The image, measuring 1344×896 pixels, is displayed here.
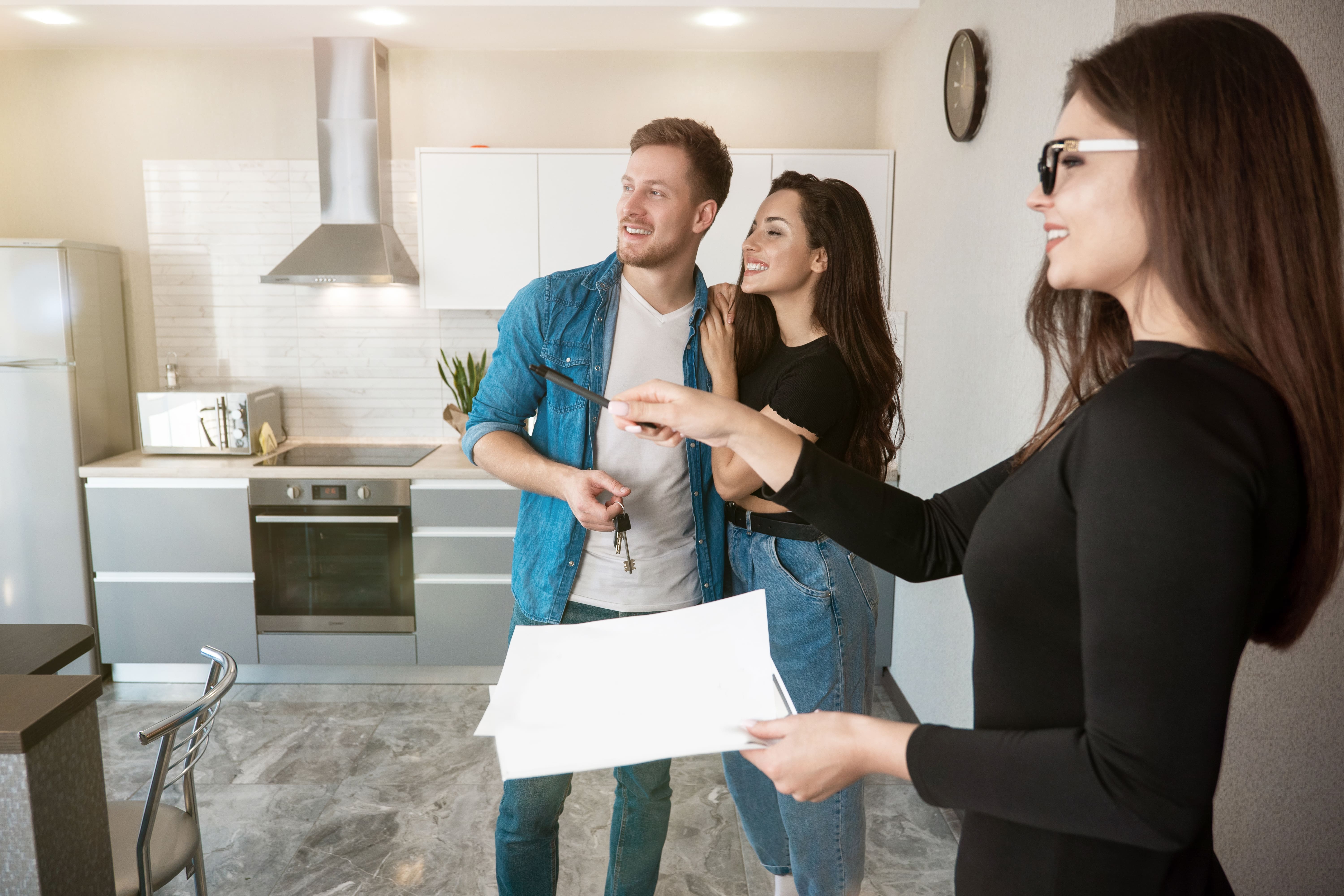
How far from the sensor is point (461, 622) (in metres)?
3.32

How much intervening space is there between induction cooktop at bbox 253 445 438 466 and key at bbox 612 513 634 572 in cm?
197

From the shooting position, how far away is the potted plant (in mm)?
3611

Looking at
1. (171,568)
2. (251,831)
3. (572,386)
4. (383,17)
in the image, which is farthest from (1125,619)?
(171,568)

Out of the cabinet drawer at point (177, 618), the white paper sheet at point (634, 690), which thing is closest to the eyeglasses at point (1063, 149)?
the white paper sheet at point (634, 690)

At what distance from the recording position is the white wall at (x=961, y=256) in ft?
6.64

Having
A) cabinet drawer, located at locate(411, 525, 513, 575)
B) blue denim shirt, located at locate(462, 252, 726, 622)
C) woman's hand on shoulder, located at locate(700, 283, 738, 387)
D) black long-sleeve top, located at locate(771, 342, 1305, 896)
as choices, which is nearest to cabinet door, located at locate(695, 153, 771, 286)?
cabinet drawer, located at locate(411, 525, 513, 575)

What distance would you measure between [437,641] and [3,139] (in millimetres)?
2803

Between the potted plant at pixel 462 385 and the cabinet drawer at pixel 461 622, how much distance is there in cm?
67

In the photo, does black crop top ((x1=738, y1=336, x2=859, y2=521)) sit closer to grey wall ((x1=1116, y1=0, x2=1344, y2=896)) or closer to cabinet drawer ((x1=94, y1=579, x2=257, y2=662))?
grey wall ((x1=1116, y1=0, x2=1344, y2=896))

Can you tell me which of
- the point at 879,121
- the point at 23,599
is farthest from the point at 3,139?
the point at 879,121

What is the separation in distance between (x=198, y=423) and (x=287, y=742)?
1.33 meters

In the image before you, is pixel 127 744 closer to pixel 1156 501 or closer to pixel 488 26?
pixel 488 26

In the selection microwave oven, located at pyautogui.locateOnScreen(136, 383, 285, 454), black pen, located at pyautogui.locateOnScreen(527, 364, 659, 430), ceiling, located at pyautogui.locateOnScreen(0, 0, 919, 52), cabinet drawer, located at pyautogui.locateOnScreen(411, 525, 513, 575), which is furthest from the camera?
microwave oven, located at pyautogui.locateOnScreen(136, 383, 285, 454)

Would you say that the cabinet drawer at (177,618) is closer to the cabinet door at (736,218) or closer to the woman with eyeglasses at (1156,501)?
the cabinet door at (736,218)
